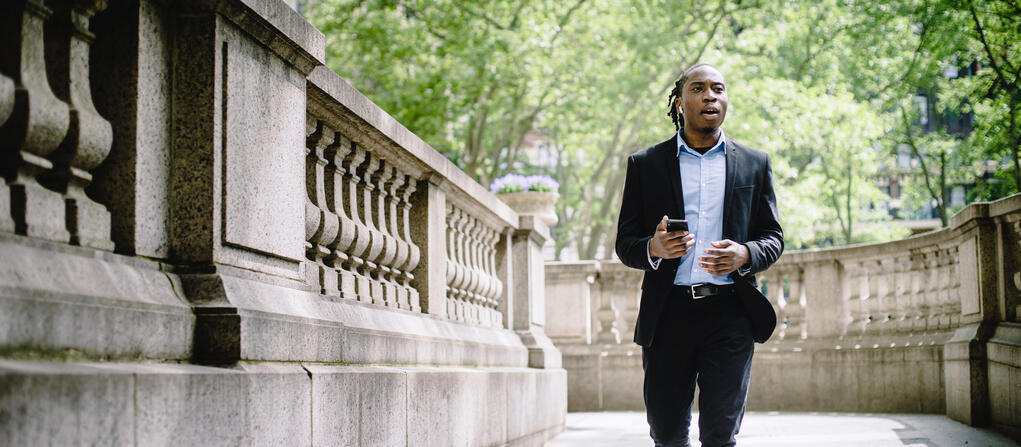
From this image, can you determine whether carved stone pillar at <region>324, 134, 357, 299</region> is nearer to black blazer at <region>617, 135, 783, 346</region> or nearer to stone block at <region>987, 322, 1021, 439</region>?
black blazer at <region>617, 135, 783, 346</region>

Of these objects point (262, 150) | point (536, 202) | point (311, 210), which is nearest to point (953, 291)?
point (536, 202)

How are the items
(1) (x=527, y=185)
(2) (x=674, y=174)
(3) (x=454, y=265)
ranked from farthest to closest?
(1) (x=527, y=185) → (3) (x=454, y=265) → (2) (x=674, y=174)

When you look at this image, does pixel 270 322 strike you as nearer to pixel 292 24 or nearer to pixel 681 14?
pixel 292 24

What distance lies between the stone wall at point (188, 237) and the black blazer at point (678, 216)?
1.20 meters

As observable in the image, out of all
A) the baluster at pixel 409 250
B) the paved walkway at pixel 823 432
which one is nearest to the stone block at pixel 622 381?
the paved walkway at pixel 823 432

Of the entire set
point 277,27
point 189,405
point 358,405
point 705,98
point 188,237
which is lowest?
point 358,405

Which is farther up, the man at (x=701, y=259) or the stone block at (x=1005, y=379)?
the man at (x=701, y=259)

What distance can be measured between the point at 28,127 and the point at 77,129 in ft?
0.69

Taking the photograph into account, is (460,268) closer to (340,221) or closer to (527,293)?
(527,293)

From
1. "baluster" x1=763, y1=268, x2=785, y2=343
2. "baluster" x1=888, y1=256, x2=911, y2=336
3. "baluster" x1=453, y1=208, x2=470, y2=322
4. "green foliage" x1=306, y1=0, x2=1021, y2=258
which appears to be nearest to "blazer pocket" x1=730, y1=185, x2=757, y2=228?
"baluster" x1=453, y1=208, x2=470, y2=322

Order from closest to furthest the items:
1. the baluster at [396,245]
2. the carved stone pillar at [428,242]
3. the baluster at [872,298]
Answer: the baluster at [396,245]
the carved stone pillar at [428,242]
the baluster at [872,298]

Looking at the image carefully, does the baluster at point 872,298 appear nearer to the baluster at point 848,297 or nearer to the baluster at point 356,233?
the baluster at point 848,297

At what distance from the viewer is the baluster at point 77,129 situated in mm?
2834

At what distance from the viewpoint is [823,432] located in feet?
29.9
